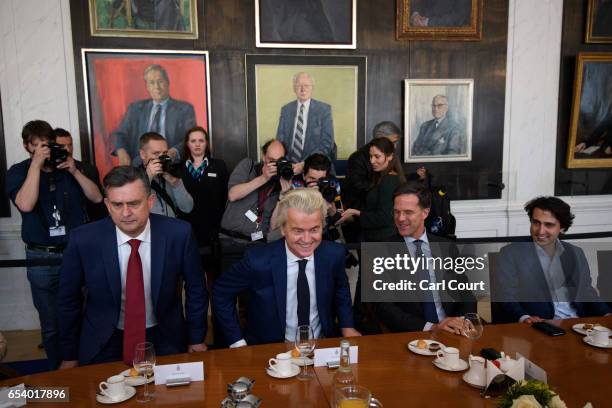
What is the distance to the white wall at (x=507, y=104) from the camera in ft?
15.2

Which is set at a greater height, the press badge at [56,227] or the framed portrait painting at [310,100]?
the framed portrait painting at [310,100]

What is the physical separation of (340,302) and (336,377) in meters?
0.98

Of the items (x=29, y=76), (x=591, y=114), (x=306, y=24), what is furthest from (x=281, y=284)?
(x=591, y=114)

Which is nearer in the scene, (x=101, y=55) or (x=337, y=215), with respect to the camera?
(x=337, y=215)

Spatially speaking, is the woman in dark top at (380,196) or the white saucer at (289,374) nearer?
the white saucer at (289,374)

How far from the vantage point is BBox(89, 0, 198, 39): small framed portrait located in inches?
185

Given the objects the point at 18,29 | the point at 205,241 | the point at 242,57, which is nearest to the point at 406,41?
the point at 242,57

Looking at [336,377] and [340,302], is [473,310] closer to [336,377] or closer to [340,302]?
[340,302]

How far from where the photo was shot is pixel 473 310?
292cm

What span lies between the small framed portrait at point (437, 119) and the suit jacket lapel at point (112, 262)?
369 centimetres

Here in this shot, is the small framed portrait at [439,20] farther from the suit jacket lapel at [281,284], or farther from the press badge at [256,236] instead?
the suit jacket lapel at [281,284]

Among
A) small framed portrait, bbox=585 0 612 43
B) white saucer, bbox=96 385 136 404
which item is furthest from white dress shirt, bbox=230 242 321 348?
small framed portrait, bbox=585 0 612 43

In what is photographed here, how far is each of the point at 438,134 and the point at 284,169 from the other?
236 cm

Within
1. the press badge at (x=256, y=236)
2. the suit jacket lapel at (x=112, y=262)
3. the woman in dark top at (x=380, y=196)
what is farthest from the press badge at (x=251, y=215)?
the suit jacket lapel at (x=112, y=262)
